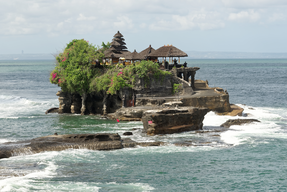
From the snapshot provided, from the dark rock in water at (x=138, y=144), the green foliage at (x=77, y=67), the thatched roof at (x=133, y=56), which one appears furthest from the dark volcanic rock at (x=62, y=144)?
the thatched roof at (x=133, y=56)

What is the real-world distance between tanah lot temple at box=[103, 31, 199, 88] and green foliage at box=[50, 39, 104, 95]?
2.39 metres

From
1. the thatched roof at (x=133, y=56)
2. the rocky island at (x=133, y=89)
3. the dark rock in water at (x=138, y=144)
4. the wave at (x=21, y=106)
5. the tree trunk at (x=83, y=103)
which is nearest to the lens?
the dark rock in water at (x=138, y=144)

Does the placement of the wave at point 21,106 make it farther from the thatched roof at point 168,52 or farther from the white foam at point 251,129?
the white foam at point 251,129

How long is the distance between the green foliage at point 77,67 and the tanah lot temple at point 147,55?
2386 mm

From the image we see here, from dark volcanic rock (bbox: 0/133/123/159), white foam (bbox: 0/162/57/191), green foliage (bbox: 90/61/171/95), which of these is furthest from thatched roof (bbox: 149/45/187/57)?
white foam (bbox: 0/162/57/191)

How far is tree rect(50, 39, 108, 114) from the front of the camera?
56.5m

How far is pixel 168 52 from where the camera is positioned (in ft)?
190

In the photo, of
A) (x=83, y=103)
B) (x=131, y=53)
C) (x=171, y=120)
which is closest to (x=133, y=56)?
(x=131, y=53)

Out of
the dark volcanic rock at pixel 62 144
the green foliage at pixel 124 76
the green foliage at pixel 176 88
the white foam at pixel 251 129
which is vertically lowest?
the white foam at pixel 251 129

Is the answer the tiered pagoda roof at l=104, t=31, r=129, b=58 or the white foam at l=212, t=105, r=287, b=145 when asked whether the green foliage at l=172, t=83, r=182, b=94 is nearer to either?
the white foam at l=212, t=105, r=287, b=145

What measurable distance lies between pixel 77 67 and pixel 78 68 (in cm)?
56

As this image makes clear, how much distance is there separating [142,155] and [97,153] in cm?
420

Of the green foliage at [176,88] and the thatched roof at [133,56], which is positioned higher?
the thatched roof at [133,56]

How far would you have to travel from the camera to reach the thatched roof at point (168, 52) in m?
57.7
